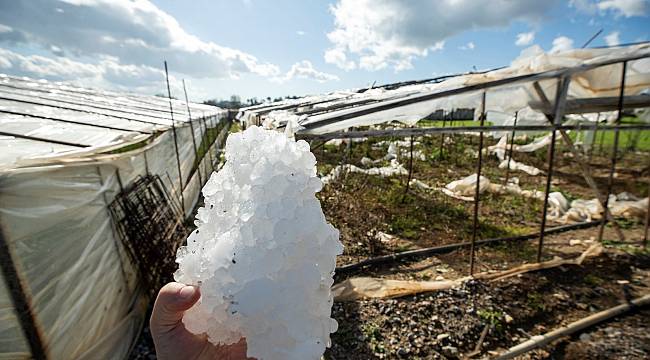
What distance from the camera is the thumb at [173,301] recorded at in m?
0.90

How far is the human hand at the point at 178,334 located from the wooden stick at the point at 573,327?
3031mm

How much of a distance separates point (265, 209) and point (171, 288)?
351 mm

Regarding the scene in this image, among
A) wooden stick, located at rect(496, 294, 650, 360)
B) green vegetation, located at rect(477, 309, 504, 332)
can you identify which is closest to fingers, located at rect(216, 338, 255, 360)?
wooden stick, located at rect(496, 294, 650, 360)

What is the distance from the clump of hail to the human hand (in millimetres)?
47

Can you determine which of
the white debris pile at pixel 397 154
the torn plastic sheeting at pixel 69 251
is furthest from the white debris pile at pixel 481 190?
the torn plastic sheeting at pixel 69 251

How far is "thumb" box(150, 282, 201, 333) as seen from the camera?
2.96 feet

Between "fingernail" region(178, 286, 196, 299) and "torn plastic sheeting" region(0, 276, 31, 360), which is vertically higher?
"fingernail" region(178, 286, 196, 299)

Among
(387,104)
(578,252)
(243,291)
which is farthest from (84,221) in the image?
(578,252)

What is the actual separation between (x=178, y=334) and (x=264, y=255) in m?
0.41

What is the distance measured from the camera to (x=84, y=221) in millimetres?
2707

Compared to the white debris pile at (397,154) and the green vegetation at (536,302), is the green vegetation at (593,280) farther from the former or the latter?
the white debris pile at (397,154)

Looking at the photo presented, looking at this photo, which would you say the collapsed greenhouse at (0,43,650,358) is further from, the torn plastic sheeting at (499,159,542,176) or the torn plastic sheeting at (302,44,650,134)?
the torn plastic sheeting at (499,159,542,176)

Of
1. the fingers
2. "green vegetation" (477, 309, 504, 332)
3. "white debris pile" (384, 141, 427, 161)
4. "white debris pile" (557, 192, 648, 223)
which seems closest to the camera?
the fingers

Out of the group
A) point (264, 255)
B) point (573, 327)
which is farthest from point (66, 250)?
point (573, 327)
